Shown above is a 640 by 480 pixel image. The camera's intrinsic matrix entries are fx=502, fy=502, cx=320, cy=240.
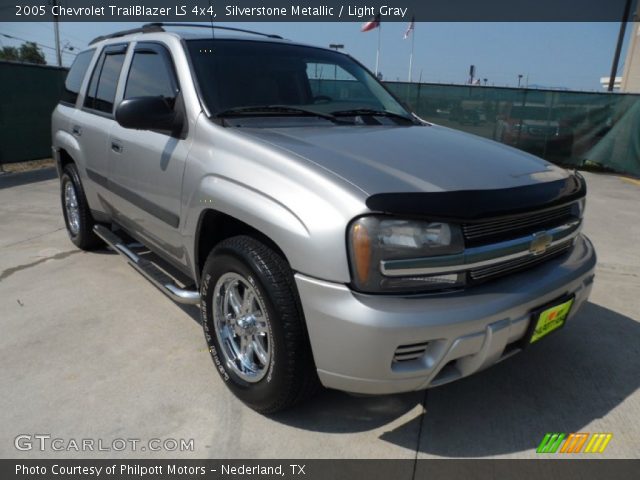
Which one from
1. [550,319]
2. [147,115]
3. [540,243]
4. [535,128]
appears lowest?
[550,319]

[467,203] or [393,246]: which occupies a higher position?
[467,203]

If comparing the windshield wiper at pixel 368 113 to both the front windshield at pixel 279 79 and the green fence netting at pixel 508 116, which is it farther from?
the green fence netting at pixel 508 116

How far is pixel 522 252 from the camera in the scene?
7.22 feet

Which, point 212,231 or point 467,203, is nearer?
point 467,203

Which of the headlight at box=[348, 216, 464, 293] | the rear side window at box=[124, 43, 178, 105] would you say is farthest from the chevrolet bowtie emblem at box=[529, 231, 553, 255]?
the rear side window at box=[124, 43, 178, 105]

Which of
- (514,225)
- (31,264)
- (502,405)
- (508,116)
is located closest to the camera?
(514,225)

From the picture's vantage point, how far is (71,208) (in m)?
4.88

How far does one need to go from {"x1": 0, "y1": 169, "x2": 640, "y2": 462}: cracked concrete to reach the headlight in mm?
843

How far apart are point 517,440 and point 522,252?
89 cm

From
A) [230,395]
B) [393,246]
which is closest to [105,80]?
[230,395]

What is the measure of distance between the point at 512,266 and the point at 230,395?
154 centimetres

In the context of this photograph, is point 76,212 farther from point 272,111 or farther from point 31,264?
point 272,111

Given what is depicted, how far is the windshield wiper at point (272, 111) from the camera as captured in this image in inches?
107

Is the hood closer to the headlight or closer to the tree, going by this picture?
the headlight
